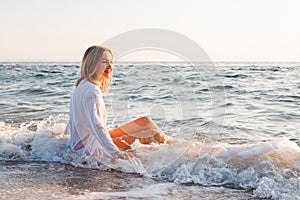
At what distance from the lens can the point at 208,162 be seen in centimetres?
427

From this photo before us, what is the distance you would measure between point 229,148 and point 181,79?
32.7 ft

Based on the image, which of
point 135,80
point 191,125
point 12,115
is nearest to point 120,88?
point 135,80

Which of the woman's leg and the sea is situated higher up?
the woman's leg

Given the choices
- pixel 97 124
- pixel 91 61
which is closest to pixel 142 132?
pixel 97 124

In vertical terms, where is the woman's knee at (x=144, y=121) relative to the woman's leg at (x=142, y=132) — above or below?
above

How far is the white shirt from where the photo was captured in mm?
4289

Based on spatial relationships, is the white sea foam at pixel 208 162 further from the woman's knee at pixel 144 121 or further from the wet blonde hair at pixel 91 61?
the wet blonde hair at pixel 91 61

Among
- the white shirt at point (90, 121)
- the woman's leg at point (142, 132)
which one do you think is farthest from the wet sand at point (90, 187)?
the woman's leg at point (142, 132)

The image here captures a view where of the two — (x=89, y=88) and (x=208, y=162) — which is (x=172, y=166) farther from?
(x=89, y=88)

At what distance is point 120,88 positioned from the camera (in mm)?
11312

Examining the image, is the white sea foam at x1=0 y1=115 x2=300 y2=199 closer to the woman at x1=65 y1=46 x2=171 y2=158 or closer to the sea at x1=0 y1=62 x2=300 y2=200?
the sea at x1=0 y1=62 x2=300 y2=200

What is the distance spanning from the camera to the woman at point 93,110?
430 cm

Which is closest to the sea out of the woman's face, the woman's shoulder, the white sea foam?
the white sea foam

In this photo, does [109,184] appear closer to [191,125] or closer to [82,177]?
[82,177]
